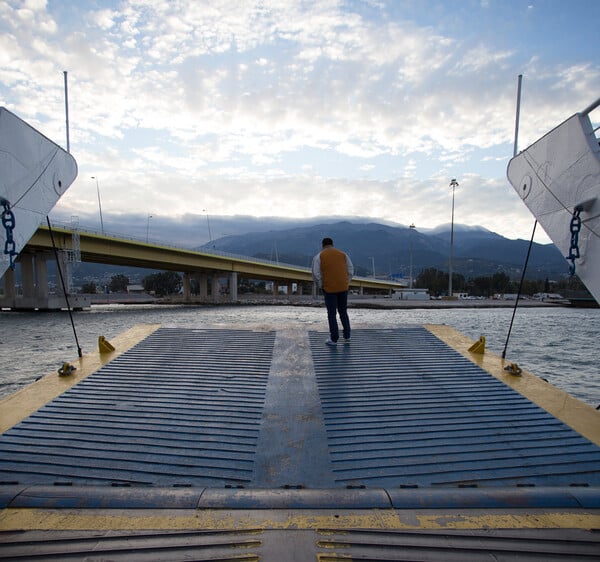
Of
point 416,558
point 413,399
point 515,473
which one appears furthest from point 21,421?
point 515,473

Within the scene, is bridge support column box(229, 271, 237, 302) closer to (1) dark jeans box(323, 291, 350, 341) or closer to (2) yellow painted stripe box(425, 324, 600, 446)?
(1) dark jeans box(323, 291, 350, 341)

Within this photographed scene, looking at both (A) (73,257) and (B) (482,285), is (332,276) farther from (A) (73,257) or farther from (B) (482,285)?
(B) (482,285)

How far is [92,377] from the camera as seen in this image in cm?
520

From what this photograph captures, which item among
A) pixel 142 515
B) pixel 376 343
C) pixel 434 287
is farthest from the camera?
pixel 434 287

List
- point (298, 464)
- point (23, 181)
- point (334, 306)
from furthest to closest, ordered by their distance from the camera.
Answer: point (334, 306) < point (23, 181) < point (298, 464)

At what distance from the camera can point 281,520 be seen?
7.58ft

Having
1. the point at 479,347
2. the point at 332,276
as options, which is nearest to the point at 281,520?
the point at 332,276

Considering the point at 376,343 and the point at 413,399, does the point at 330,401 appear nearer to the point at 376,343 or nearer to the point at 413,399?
the point at 413,399

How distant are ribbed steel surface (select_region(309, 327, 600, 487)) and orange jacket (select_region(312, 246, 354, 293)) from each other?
4.10 feet

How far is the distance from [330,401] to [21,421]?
3106mm

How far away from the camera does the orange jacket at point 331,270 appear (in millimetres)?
6445

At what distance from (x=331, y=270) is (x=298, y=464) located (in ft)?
12.4

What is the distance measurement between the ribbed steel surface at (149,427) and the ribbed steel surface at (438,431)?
883 millimetres

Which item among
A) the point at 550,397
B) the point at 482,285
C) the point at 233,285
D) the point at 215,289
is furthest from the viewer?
the point at 482,285
